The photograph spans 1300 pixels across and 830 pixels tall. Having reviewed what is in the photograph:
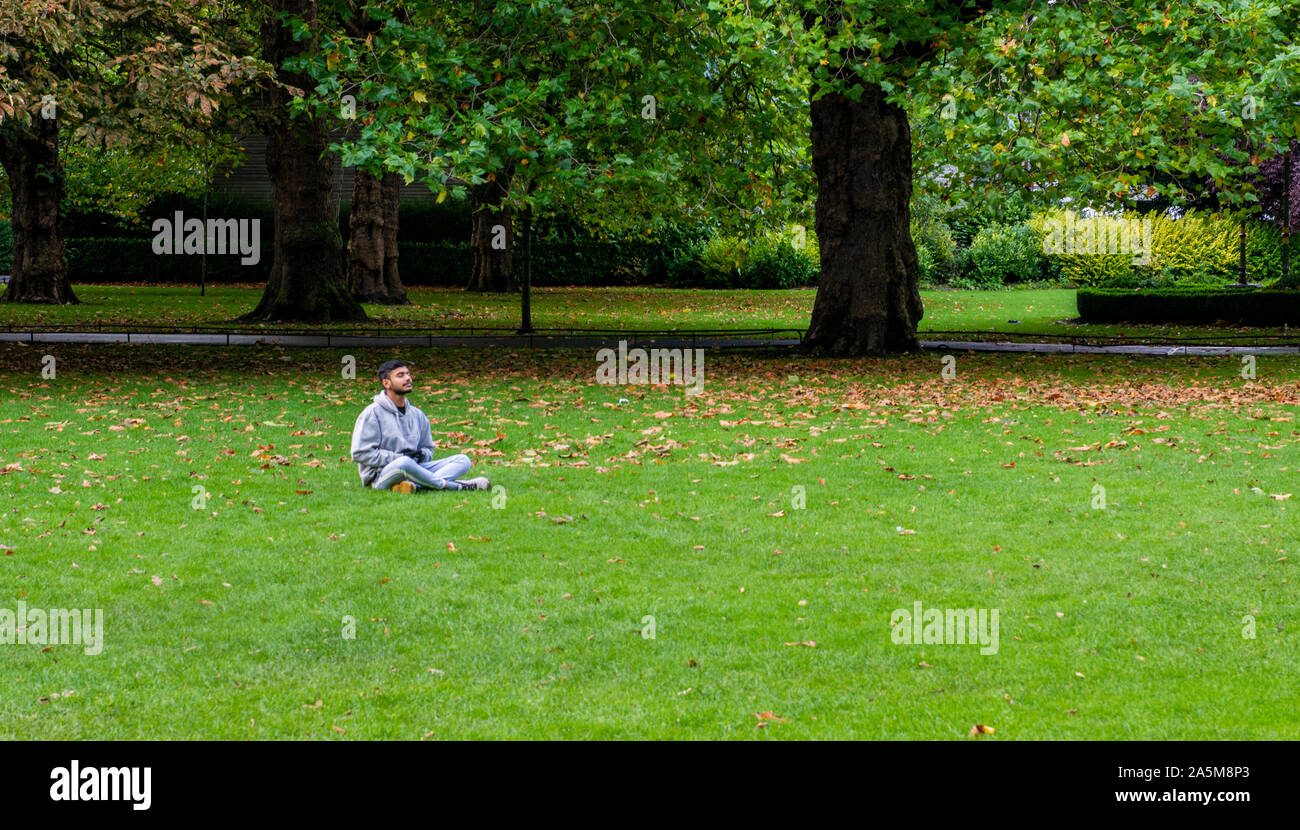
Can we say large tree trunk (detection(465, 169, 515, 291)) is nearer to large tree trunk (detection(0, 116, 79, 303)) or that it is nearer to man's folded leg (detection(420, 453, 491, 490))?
large tree trunk (detection(0, 116, 79, 303))

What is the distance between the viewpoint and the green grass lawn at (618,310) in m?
29.8

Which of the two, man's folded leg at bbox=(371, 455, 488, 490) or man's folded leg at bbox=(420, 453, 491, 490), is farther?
man's folded leg at bbox=(420, 453, 491, 490)

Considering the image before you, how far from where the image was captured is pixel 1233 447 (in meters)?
12.9

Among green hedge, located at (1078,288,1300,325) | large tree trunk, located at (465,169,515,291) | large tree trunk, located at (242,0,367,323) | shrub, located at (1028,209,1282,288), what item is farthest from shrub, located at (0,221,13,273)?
green hedge, located at (1078,288,1300,325)

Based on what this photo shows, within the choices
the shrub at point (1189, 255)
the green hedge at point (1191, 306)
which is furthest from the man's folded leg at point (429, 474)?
the shrub at point (1189, 255)

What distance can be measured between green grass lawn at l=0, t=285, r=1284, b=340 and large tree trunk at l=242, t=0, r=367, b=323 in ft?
3.29

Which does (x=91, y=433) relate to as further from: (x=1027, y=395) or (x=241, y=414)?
(x=1027, y=395)

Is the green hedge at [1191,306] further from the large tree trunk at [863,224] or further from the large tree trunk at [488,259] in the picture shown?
the large tree trunk at [488,259]

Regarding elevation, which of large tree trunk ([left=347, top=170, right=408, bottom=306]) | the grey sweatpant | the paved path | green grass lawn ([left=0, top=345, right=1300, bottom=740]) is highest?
large tree trunk ([left=347, top=170, right=408, bottom=306])

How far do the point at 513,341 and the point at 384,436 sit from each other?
14576mm

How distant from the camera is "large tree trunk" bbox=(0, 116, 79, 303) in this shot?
112 ft

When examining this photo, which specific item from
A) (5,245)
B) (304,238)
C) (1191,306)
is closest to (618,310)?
(304,238)

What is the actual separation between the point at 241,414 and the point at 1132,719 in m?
11.9

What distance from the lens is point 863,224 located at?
21.7 m
